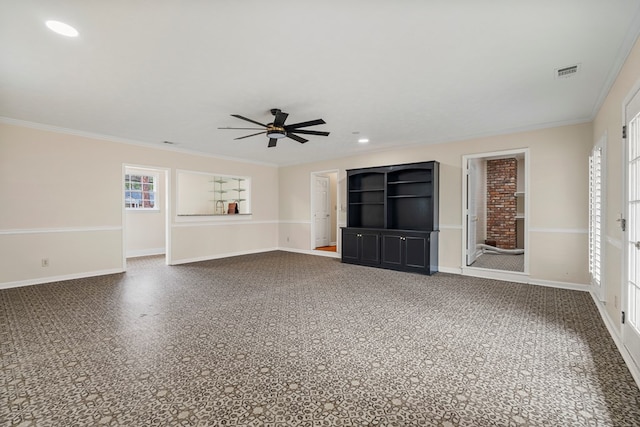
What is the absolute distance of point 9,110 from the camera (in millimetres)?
4168

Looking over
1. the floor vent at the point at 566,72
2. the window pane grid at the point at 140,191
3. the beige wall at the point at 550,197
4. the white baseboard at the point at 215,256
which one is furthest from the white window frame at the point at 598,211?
the window pane grid at the point at 140,191

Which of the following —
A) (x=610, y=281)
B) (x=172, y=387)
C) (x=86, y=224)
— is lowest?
(x=172, y=387)

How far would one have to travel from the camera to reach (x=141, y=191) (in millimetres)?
8055

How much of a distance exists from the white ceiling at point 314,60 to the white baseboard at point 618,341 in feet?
8.23

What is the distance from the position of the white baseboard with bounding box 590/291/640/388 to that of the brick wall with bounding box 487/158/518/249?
4.86 m

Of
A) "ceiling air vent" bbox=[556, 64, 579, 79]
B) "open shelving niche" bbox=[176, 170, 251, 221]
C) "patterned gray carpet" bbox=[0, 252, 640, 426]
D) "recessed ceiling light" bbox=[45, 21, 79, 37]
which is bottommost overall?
"patterned gray carpet" bbox=[0, 252, 640, 426]

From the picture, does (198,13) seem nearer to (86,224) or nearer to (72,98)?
(72,98)

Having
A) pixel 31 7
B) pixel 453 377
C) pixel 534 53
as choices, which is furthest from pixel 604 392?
pixel 31 7

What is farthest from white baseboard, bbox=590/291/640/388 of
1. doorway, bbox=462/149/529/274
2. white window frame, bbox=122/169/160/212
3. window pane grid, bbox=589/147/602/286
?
white window frame, bbox=122/169/160/212

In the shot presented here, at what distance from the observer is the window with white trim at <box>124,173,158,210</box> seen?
7777 millimetres

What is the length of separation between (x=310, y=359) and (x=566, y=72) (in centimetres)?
371

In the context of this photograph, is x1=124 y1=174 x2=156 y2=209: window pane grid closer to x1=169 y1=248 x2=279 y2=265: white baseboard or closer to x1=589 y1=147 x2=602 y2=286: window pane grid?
x1=169 y1=248 x2=279 y2=265: white baseboard

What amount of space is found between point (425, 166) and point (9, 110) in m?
6.68

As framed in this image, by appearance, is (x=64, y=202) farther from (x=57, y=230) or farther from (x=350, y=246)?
(x=350, y=246)
